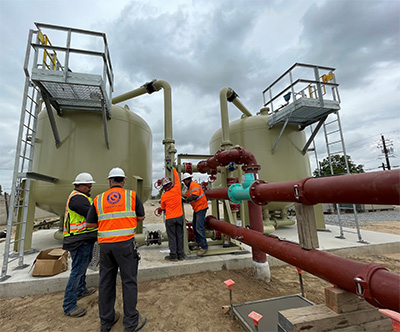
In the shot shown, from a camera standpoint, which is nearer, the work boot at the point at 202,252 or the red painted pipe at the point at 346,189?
the red painted pipe at the point at 346,189

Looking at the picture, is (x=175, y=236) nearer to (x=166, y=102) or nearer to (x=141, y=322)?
(x=141, y=322)

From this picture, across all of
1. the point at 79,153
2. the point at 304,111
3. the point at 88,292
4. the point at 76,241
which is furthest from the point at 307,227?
the point at 79,153

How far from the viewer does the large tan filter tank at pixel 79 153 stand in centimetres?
495

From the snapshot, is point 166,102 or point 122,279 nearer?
point 122,279

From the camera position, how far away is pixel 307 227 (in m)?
2.22

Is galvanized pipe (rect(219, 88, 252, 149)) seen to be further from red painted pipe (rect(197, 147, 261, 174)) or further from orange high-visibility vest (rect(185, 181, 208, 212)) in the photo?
orange high-visibility vest (rect(185, 181, 208, 212))

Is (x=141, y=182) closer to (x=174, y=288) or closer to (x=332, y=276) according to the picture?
(x=174, y=288)

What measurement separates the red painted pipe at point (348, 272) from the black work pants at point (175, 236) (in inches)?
81.8

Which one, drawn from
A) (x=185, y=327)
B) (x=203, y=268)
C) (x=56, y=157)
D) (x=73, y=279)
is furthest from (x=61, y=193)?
(x=185, y=327)

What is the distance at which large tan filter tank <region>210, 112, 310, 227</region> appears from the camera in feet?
21.3

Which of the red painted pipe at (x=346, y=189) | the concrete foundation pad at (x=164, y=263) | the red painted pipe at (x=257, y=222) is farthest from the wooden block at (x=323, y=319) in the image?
the concrete foundation pad at (x=164, y=263)

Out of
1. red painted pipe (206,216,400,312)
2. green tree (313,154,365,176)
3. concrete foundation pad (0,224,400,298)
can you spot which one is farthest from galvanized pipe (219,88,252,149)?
green tree (313,154,365,176)

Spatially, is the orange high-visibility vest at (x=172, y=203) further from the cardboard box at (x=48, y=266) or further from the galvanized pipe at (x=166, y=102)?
the cardboard box at (x=48, y=266)

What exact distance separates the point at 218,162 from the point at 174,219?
4.89 ft
